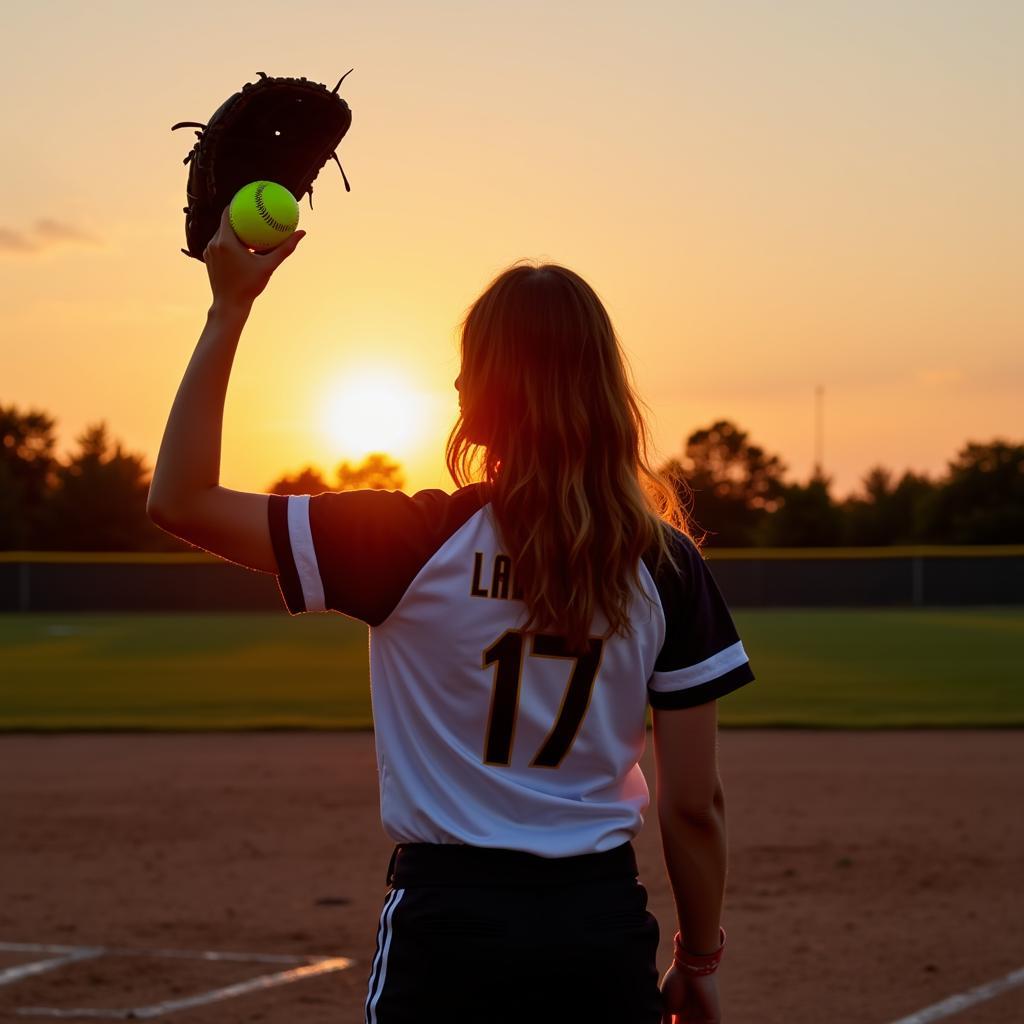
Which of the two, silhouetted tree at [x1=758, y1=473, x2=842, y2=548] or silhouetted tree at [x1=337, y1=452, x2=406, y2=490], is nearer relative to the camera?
silhouetted tree at [x1=337, y1=452, x2=406, y2=490]

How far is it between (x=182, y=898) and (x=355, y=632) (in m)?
23.1

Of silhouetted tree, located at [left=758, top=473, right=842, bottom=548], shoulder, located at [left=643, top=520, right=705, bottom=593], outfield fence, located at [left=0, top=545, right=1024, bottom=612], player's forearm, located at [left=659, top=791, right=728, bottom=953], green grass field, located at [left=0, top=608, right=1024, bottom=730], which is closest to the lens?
shoulder, located at [left=643, top=520, right=705, bottom=593]

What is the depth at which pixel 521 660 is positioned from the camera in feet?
6.20

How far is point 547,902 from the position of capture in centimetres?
185

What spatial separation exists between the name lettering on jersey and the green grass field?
34.9 ft

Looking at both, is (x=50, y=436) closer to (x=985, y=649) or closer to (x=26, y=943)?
(x=985, y=649)

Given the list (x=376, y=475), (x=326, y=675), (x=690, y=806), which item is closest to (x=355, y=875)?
(x=690, y=806)

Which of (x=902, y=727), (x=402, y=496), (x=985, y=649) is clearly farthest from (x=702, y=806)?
(x=985, y=649)

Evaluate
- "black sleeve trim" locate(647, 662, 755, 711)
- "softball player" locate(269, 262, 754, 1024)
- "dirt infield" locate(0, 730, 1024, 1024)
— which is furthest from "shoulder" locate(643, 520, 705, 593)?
"dirt infield" locate(0, 730, 1024, 1024)

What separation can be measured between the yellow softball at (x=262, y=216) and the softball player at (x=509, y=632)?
0.07 meters

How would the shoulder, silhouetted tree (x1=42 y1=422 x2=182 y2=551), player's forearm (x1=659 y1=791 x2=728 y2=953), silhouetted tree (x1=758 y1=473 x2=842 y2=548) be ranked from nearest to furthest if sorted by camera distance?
the shoulder → player's forearm (x1=659 y1=791 x2=728 y2=953) → silhouetted tree (x1=42 y1=422 x2=182 y2=551) → silhouetted tree (x1=758 y1=473 x2=842 y2=548)

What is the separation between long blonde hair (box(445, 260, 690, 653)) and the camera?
6.17 ft

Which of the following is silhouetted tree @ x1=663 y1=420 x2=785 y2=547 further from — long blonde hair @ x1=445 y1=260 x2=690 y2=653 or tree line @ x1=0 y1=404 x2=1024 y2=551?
long blonde hair @ x1=445 y1=260 x2=690 y2=653

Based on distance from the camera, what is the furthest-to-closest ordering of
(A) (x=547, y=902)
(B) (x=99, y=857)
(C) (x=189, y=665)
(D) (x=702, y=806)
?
1. (C) (x=189, y=665)
2. (B) (x=99, y=857)
3. (D) (x=702, y=806)
4. (A) (x=547, y=902)
